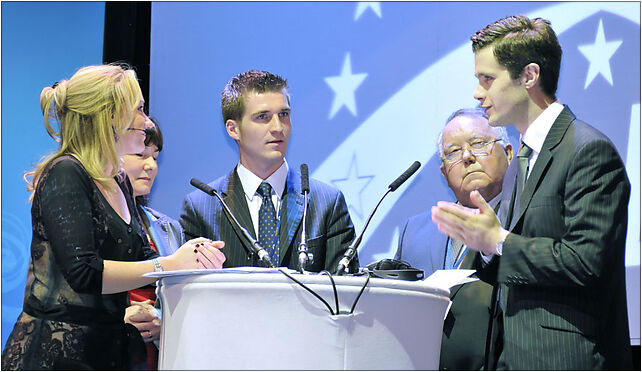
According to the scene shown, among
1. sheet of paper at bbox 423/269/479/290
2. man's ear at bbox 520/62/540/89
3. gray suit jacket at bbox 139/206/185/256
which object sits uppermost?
man's ear at bbox 520/62/540/89

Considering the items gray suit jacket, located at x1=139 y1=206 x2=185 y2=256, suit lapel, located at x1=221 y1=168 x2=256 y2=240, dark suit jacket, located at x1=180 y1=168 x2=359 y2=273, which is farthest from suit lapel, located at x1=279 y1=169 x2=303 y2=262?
gray suit jacket, located at x1=139 y1=206 x2=185 y2=256

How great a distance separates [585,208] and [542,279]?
9.1 inches

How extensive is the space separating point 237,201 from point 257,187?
0.12 meters

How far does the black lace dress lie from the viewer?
6.88 feet

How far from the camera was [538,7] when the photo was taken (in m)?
3.58

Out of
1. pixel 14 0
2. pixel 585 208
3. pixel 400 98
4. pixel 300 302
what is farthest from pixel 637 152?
pixel 14 0

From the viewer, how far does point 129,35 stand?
4.52m

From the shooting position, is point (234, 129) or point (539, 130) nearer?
point (539, 130)

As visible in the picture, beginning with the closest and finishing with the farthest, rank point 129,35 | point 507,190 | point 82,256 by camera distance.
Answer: point 82,256
point 507,190
point 129,35

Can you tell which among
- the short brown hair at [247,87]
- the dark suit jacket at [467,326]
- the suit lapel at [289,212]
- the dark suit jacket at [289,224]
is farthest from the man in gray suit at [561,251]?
the short brown hair at [247,87]

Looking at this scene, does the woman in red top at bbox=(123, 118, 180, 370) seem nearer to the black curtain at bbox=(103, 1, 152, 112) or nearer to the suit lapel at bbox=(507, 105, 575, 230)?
the black curtain at bbox=(103, 1, 152, 112)

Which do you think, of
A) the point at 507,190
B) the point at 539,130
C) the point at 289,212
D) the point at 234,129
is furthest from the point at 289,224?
the point at 539,130

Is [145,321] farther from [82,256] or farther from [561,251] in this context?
[561,251]

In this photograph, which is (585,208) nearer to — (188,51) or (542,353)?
(542,353)
